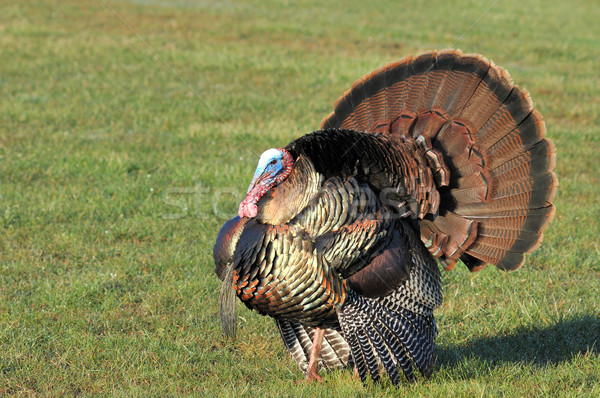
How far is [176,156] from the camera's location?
9.09 m

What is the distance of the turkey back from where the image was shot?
14.9 ft

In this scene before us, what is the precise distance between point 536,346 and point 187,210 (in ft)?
12.8

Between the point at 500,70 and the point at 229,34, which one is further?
the point at 229,34

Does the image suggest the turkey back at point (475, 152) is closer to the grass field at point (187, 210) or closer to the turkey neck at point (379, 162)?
the turkey neck at point (379, 162)

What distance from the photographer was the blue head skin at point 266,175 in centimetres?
408

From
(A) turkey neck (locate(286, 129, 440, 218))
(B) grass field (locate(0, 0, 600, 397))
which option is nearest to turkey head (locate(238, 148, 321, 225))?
(A) turkey neck (locate(286, 129, 440, 218))

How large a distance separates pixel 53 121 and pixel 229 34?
7.41 meters

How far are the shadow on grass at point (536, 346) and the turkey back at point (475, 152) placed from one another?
0.58 m

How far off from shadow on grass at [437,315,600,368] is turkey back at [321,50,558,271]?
583mm

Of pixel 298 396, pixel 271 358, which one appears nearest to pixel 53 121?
pixel 271 358

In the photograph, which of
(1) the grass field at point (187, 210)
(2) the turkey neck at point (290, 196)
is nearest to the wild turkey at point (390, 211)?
(2) the turkey neck at point (290, 196)

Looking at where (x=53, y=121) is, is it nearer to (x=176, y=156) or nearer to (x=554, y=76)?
(x=176, y=156)

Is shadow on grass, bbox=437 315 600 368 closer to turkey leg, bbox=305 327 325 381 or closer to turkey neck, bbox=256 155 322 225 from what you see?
turkey leg, bbox=305 327 325 381

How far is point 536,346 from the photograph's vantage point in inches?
195
